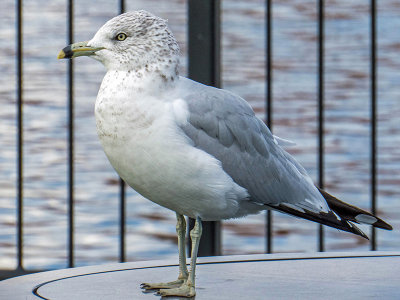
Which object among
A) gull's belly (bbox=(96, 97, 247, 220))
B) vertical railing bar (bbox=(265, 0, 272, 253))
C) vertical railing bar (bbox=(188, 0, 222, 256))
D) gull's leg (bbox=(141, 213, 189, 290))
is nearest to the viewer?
gull's belly (bbox=(96, 97, 247, 220))

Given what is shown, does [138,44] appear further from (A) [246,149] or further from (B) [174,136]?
(A) [246,149]

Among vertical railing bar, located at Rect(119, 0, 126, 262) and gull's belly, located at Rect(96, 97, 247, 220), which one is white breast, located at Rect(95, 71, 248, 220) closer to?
gull's belly, located at Rect(96, 97, 247, 220)

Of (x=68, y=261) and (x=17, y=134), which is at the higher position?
(x=17, y=134)

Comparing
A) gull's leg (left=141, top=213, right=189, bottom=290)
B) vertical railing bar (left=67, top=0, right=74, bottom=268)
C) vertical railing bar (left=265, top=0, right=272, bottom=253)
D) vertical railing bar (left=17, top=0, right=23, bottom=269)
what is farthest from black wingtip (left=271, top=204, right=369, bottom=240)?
vertical railing bar (left=17, top=0, right=23, bottom=269)

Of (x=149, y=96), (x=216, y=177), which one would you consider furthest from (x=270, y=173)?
(x=149, y=96)

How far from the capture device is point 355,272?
5.53 ft

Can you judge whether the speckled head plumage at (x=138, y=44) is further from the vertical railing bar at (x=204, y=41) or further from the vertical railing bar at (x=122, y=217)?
the vertical railing bar at (x=122, y=217)

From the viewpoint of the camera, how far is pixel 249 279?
5.32 feet

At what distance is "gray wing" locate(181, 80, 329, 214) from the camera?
1.49 m

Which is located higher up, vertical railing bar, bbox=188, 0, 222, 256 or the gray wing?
vertical railing bar, bbox=188, 0, 222, 256

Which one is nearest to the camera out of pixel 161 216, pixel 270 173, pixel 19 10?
pixel 270 173

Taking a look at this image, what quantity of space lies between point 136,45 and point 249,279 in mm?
514

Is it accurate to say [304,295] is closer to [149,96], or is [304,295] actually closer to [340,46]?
[149,96]

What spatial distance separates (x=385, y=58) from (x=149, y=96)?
1702 mm
